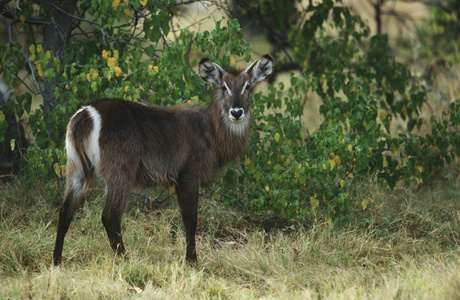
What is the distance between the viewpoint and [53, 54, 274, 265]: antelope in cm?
400

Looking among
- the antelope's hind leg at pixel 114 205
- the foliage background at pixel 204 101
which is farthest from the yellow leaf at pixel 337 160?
the antelope's hind leg at pixel 114 205

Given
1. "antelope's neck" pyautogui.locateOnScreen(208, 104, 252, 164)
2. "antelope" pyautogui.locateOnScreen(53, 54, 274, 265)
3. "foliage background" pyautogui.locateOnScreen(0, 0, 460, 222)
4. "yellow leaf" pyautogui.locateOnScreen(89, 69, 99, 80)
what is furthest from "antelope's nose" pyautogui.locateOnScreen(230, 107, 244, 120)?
"yellow leaf" pyautogui.locateOnScreen(89, 69, 99, 80)

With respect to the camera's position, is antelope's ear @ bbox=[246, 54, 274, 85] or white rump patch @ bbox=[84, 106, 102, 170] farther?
antelope's ear @ bbox=[246, 54, 274, 85]

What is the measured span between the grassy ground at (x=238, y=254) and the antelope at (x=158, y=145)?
29 cm

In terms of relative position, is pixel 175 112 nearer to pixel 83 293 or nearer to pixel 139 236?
pixel 139 236

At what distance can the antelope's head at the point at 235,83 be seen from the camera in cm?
442

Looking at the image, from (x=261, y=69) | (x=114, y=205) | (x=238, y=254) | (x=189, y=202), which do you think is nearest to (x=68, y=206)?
(x=114, y=205)

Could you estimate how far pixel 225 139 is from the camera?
461cm

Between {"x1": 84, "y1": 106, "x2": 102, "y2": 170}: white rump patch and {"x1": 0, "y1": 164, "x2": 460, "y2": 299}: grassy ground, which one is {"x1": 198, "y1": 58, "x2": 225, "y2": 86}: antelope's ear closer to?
{"x1": 84, "y1": 106, "x2": 102, "y2": 170}: white rump patch

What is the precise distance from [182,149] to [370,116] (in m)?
1.91

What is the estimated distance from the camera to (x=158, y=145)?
14.0ft

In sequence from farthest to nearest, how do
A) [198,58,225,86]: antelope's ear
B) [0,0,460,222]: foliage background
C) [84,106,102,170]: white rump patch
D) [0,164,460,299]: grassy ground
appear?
1. [0,0,460,222]: foliage background
2. [198,58,225,86]: antelope's ear
3. [84,106,102,170]: white rump patch
4. [0,164,460,299]: grassy ground

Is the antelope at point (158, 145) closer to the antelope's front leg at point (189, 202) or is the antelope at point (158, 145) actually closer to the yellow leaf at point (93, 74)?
the antelope's front leg at point (189, 202)

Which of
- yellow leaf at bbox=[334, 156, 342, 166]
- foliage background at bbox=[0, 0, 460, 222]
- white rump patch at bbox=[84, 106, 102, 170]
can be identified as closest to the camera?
white rump patch at bbox=[84, 106, 102, 170]
